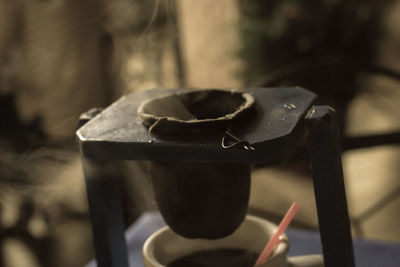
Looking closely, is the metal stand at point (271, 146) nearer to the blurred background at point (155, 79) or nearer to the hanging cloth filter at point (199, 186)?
the hanging cloth filter at point (199, 186)

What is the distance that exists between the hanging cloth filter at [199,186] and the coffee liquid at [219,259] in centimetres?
7

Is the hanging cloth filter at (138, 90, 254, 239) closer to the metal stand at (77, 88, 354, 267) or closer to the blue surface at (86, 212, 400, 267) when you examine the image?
the metal stand at (77, 88, 354, 267)

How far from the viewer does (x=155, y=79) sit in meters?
2.15

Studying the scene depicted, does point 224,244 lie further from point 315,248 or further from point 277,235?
point 315,248

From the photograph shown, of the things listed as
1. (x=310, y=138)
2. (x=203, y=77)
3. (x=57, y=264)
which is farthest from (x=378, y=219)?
(x=310, y=138)

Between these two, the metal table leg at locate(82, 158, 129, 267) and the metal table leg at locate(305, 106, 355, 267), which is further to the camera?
the metal table leg at locate(82, 158, 129, 267)

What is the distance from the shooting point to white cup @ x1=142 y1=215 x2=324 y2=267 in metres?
0.70

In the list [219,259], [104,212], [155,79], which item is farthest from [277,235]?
[155,79]

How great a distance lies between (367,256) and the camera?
34.8 inches

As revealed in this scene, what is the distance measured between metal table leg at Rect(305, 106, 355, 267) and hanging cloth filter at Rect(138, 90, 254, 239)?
84 mm

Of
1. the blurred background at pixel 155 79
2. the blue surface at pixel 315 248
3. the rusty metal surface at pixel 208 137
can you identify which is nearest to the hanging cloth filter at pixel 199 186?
the rusty metal surface at pixel 208 137

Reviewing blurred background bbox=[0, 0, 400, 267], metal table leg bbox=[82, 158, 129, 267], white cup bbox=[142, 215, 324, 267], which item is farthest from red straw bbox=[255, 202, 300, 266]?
blurred background bbox=[0, 0, 400, 267]

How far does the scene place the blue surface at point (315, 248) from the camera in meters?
0.87

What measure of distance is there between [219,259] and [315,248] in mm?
260
